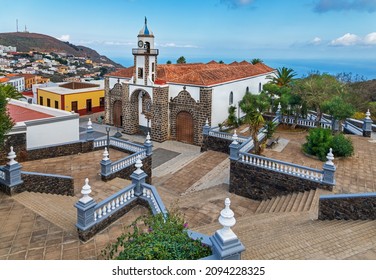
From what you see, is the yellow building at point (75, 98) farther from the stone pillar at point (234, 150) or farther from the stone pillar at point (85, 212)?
the stone pillar at point (85, 212)

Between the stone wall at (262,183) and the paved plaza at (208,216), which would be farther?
the stone wall at (262,183)

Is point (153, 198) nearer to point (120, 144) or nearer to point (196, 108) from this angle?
point (120, 144)

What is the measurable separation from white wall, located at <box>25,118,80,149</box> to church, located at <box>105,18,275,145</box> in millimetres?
8188

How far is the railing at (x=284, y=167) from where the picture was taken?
466 inches

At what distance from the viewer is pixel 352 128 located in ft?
68.8

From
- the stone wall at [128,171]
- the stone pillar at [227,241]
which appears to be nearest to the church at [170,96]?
the stone wall at [128,171]

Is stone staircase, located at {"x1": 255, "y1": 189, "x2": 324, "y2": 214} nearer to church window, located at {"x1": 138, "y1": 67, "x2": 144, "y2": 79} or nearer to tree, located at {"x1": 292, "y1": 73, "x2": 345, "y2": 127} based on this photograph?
tree, located at {"x1": 292, "y1": 73, "x2": 345, "y2": 127}

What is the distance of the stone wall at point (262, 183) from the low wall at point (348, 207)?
6.66 feet

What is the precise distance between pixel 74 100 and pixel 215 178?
2195cm

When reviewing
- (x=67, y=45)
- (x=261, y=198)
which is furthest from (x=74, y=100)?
(x=67, y=45)

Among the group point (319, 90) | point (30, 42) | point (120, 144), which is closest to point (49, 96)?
point (120, 144)

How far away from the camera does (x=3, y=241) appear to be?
7.56 meters

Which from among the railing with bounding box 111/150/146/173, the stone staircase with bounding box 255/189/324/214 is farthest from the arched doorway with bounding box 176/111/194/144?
the stone staircase with bounding box 255/189/324/214

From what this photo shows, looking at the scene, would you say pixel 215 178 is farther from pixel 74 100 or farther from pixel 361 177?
pixel 74 100
